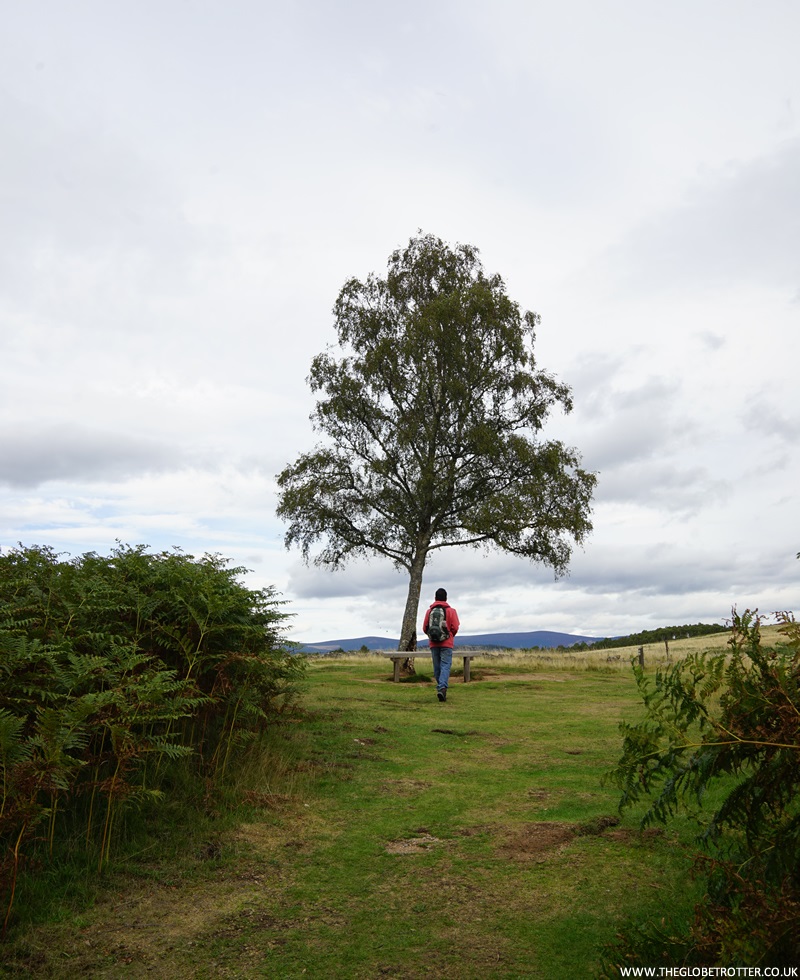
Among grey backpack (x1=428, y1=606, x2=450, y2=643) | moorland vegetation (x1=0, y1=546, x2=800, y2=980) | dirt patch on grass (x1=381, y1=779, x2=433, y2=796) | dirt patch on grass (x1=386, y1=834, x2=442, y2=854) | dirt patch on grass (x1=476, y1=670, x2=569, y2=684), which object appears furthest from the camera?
dirt patch on grass (x1=476, y1=670, x2=569, y2=684)

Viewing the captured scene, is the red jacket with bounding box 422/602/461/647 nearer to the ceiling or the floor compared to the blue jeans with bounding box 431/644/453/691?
nearer to the ceiling

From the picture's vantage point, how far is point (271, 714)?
8.89m

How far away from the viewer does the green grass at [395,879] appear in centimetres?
434

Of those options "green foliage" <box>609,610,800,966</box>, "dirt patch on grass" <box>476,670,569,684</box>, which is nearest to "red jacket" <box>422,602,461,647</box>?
"dirt patch on grass" <box>476,670,569,684</box>

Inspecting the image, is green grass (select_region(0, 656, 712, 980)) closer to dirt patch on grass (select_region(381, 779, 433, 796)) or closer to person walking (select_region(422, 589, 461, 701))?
dirt patch on grass (select_region(381, 779, 433, 796))

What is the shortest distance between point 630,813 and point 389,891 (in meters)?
2.74

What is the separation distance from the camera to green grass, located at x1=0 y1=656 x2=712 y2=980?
171 inches

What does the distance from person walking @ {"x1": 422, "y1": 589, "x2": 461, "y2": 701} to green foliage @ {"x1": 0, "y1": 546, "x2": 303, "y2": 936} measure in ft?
22.9

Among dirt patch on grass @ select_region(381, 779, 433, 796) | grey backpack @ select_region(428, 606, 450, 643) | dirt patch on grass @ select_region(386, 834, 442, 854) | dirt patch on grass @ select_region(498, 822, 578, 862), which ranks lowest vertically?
dirt patch on grass @ select_region(386, 834, 442, 854)

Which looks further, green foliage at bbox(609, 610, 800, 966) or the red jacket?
the red jacket

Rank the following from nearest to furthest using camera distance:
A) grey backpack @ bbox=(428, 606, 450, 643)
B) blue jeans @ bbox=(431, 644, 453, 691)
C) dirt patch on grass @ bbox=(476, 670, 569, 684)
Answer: blue jeans @ bbox=(431, 644, 453, 691) → grey backpack @ bbox=(428, 606, 450, 643) → dirt patch on grass @ bbox=(476, 670, 569, 684)

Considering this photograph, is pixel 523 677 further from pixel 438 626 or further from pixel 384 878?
pixel 384 878

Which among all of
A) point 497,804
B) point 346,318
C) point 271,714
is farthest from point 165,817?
point 346,318

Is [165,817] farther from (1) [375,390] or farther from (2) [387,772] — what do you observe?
(1) [375,390]
